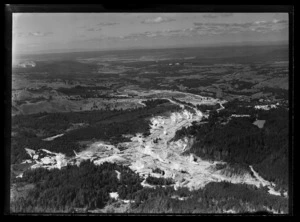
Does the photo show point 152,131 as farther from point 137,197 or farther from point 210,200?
point 210,200

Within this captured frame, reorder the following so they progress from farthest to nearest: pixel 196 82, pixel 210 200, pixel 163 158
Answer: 1. pixel 196 82
2. pixel 163 158
3. pixel 210 200

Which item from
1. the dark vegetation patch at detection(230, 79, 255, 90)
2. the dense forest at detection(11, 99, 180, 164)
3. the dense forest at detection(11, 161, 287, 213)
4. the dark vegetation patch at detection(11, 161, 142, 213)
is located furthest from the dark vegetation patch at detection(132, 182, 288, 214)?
the dark vegetation patch at detection(230, 79, 255, 90)

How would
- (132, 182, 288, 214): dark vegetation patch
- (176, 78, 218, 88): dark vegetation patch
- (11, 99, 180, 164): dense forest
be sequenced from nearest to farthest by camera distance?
(132, 182, 288, 214): dark vegetation patch → (11, 99, 180, 164): dense forest → (176, 78, 218, 88): dark vegetation patch

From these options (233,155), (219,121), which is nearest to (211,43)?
(219,121)

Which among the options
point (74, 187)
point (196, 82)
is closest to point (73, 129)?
point (74, 187)

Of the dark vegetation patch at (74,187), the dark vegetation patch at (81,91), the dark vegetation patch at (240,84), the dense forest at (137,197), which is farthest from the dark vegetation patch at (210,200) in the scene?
the dark vegetation patch at (81,91)

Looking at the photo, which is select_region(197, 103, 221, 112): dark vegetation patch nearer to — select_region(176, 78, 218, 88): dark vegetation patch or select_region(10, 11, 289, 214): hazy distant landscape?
select_region(10, 11, 289, 214): hazy distant landscape

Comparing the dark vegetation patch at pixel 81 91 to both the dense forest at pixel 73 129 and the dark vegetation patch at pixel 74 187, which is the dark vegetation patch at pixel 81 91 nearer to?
the dense forest at pixel 73 129
